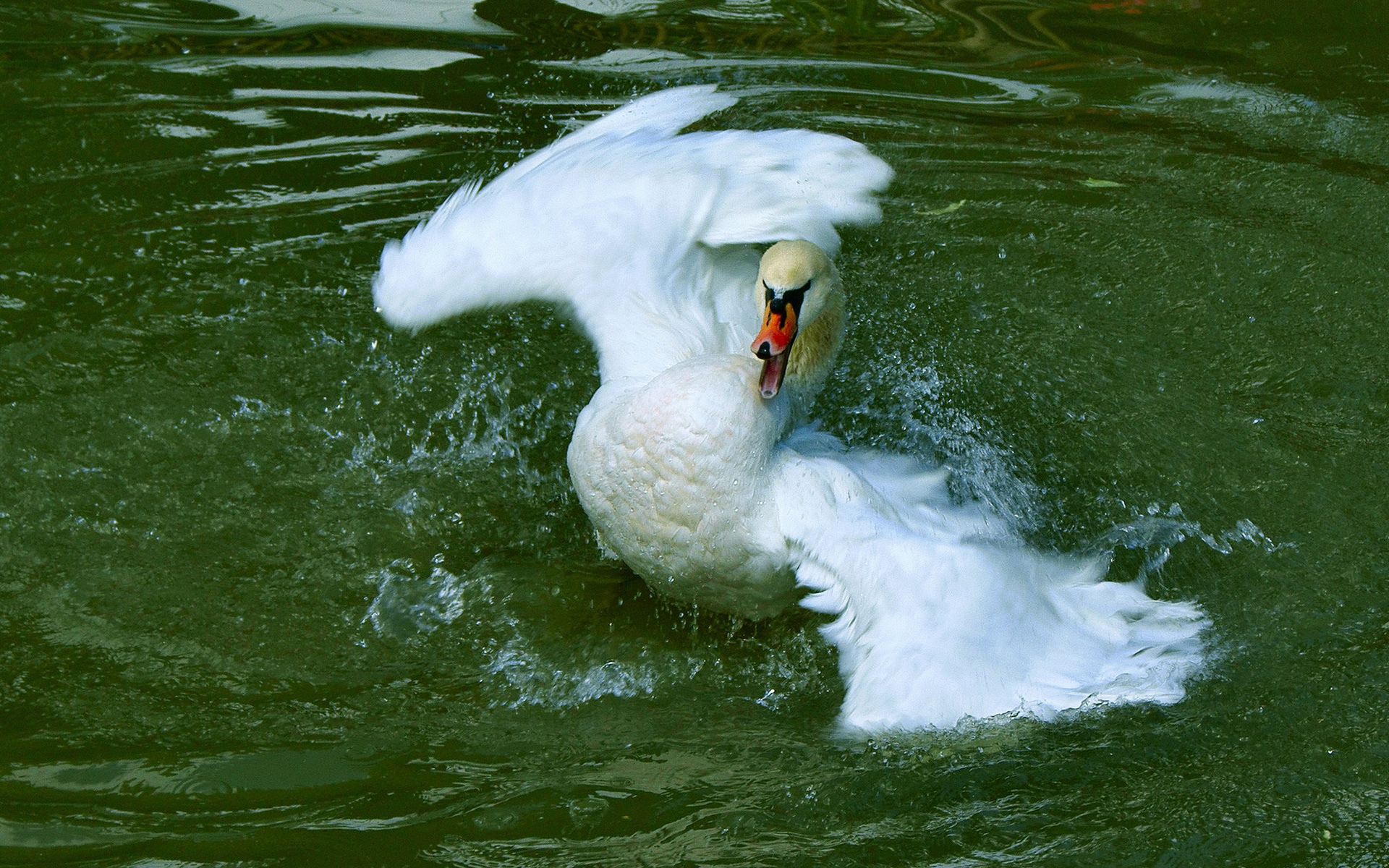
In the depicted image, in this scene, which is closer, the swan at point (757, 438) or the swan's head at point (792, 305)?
the swan at point (757, 438)

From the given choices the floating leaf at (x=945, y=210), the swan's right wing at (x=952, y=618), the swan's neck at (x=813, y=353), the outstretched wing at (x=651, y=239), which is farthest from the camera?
the floating leaf at (x=945, y=210)

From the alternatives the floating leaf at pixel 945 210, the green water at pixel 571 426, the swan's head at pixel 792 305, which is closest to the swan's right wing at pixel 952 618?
the green water at pixel 571 426

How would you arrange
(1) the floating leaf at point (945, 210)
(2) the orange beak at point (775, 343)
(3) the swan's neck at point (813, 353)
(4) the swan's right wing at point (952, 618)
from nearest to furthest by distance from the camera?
(4) the swan's right wing at point (952, 618) < (2) the orange beak at point (775, 343) < (3) the swan's neck at point (813, 353) < (1) the floating leaf at point (945, 210)

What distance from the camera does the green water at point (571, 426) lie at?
314 centimetres

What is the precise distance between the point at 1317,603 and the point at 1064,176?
2920mm

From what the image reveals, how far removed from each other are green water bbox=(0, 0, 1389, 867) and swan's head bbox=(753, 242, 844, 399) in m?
0.78

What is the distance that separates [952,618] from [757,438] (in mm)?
708

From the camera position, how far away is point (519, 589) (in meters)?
3.94

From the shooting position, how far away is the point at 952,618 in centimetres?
306

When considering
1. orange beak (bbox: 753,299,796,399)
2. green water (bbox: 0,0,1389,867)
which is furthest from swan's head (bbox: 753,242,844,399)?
green water (bbox: 0,0,1389,867)

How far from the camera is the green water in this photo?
10.3ft

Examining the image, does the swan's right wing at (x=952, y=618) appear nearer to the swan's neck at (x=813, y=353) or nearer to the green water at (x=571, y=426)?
the green water at (x=571, y=426)

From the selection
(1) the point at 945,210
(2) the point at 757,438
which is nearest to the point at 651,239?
(2) the point at 757,438

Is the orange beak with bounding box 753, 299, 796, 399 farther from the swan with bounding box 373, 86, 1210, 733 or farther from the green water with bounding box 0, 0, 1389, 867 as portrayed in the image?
the green water with bounding box 0, 0, 1389, 867
